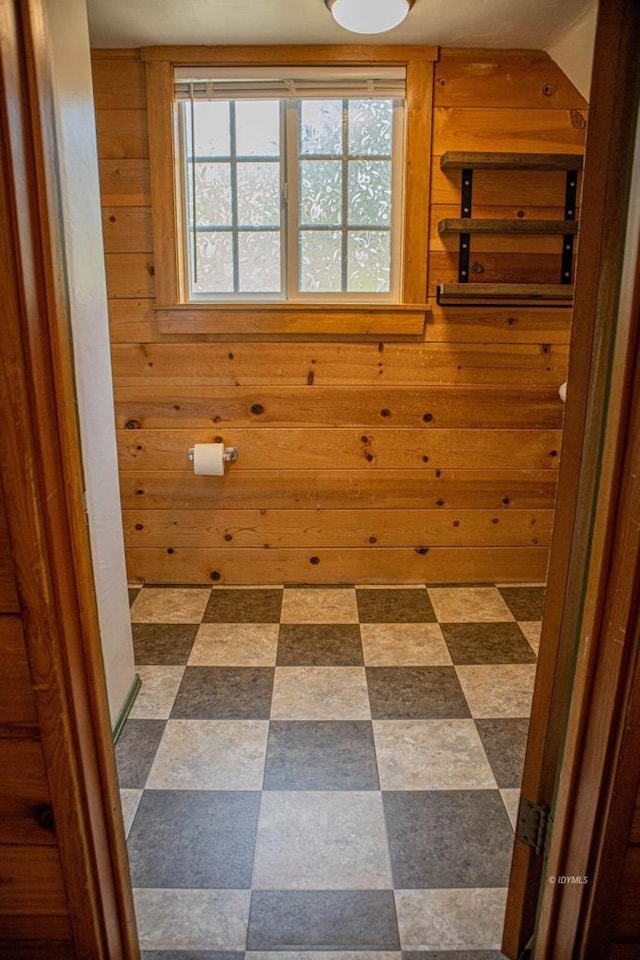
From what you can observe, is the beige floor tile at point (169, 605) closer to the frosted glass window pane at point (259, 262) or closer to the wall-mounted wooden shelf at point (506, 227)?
the frosted glass window pane at point (259, 262)

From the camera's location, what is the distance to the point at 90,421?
5.21 ft

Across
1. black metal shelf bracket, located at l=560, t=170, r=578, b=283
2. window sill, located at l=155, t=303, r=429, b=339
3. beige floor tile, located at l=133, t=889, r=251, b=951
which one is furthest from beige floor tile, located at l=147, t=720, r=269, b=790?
black metal shelf bracket, located at l=560, t=170, r=578, b=283

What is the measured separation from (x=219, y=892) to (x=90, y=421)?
3.64ft

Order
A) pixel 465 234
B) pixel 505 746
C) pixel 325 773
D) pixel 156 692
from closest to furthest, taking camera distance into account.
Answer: pixel 325 773 → pixel 505 746 → pixel 156 692 → pixel 465 234

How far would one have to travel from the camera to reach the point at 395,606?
98.6 inches

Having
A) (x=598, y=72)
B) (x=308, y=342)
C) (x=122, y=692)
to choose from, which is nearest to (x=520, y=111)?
(x=308, y=342)

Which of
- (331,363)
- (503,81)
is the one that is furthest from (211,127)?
(503,81)

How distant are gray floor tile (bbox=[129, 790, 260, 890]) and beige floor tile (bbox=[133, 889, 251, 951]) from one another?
22 millimetres

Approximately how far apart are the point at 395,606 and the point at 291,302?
1280mm

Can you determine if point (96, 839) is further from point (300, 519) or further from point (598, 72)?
point (300, 519)

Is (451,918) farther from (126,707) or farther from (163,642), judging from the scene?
(163,642)

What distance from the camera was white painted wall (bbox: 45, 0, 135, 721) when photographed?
1412 millimetres

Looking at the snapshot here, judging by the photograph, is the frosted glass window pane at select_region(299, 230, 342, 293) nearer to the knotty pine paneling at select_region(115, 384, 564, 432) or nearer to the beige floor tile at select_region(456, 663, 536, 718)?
the knotty pine paneling at select_region(115, 384, 564, 432)

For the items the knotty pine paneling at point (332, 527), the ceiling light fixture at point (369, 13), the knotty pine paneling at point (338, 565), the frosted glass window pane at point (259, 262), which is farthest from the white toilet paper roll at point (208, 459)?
the ceiling light fixture at point (369, 13)
